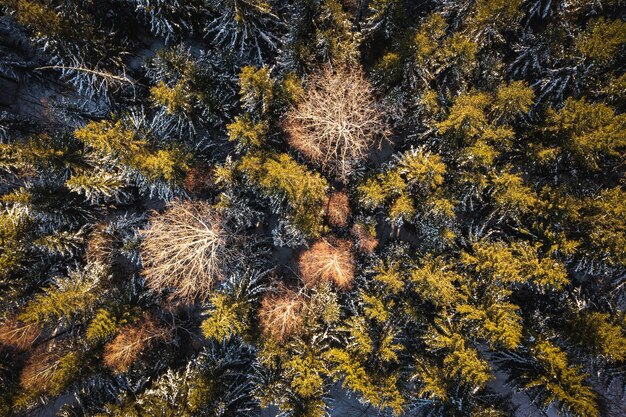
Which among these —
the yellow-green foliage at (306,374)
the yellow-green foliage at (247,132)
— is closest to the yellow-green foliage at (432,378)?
the yellow-green foliage at (306,374)

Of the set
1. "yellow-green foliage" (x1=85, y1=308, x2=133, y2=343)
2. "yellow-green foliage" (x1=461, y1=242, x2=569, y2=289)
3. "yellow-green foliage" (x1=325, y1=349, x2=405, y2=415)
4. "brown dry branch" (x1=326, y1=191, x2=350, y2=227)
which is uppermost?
"yellow-green foliage" (x1=461, y1=242, x2=569, y2=289)

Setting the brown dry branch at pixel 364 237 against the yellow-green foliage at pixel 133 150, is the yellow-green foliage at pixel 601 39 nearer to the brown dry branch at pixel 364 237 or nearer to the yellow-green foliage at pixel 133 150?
the brown dry branch at pixel 364 237

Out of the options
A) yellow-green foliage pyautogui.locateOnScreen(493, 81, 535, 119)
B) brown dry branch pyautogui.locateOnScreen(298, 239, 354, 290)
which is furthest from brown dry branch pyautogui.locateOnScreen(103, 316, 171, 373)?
yellow-green foliage pyautogui.locateOnScreen(493, 81, 535, 119)

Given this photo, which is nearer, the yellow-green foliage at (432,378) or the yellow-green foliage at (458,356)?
the yellow-green foliage at (458,356)

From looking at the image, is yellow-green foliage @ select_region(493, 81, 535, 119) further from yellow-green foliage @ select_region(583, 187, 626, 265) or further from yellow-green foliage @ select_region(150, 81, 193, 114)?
yellow-green foliage @ select_region(150, 81, 193, 114)

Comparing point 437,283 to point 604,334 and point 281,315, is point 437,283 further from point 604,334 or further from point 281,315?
point 281,315

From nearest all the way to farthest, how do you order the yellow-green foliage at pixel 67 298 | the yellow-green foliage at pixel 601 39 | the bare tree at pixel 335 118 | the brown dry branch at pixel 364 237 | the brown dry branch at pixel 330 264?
the yellow-green foliage at pixel 601 39 → the yellow-green foliage at pixel 67 298 → the bare tree at pixel 335 118 → the brown dry branch at pixel 330 264 → the brown dry branch at pixel 364 237

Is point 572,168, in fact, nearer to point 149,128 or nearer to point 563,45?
point 563,45

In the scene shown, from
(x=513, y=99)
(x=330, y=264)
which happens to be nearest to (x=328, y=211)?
(x=330, y=264)
